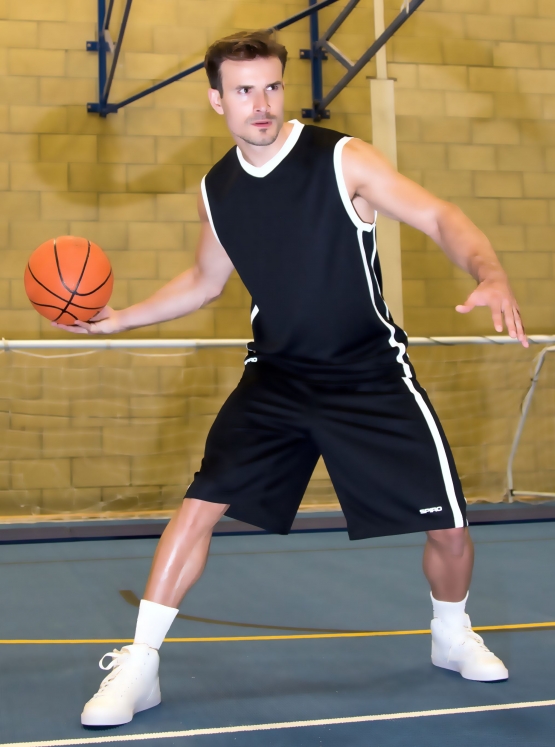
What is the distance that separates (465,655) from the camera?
211cm

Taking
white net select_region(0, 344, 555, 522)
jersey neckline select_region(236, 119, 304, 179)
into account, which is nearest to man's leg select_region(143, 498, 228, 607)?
jersey neckline select_region(236, 119, 304, 179)

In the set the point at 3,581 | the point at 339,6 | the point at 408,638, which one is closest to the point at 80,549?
the point at 3,581

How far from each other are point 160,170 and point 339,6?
2.20 metres

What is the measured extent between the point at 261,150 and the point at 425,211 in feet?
1.50

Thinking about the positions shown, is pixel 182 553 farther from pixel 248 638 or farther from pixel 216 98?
pixel 216 98

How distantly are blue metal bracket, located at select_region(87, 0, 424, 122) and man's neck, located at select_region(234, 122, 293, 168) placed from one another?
13.7 feet

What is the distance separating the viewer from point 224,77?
200cm

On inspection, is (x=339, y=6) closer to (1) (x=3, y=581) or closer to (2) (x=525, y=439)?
(2) (x=525, y=439)

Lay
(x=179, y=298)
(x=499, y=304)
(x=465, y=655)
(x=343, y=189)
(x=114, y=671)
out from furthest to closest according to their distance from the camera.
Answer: (x=179, y=298), (x=465, y=655), (x=343, y=189), (x=114, y=671), (x=499, y=304)

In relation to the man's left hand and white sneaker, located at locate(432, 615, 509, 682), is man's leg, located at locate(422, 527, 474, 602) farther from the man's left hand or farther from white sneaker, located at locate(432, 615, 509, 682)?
the man's left hand

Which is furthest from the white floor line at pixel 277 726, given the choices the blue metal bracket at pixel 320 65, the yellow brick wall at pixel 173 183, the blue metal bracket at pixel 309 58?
the blue metal bracket at pixel 320 65

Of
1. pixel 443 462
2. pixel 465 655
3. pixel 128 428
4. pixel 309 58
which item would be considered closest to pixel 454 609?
pixel 465 655

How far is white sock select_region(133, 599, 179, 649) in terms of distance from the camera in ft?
6.29

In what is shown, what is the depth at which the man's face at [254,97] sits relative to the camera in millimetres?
1966
